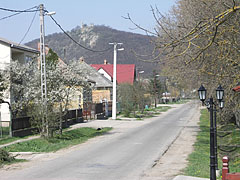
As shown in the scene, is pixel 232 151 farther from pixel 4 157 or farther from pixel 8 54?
pixel 8 54

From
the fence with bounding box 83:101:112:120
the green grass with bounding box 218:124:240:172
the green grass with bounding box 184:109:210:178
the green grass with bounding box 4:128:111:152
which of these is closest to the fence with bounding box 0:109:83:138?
the green grass with bounding box 4:128:111:152

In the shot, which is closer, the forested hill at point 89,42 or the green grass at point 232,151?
the green grass at point 232,151

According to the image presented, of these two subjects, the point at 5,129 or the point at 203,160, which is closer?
the point at 203,160

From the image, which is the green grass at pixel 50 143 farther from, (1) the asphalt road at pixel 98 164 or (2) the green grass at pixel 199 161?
(2) the green grass at pixel 199 161

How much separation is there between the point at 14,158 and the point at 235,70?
30.1 ft

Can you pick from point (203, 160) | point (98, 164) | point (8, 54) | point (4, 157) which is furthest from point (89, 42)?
point (98, 164)

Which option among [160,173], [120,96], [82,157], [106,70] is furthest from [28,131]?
[106,70]

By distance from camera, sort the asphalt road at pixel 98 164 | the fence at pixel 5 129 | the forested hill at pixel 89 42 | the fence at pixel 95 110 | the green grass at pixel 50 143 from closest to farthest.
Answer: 1. the asphalt road at pixel 98 164
2. the green grass at pixel 50 143
3. the fence at pixel 5 129
4. the fence at pixel 95 110
5. the forested hill at pixel 89 42

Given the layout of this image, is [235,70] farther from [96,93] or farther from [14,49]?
[96,93]

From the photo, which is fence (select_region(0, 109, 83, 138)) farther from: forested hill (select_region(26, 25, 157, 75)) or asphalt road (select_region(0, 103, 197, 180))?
forested hill (select_region(26, 25, 157, 75))

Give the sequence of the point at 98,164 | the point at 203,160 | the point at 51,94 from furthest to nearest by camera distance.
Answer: the point at 51,94 → the point at 203,160 → the point at 98,164

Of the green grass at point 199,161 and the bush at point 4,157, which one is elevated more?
the bush at point 4,157

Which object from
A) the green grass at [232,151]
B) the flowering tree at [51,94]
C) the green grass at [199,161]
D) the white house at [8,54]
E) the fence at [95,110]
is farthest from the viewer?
the fence at [95,110]

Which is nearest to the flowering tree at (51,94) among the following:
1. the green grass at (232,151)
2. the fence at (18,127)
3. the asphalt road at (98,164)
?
the fence at (18,127)
